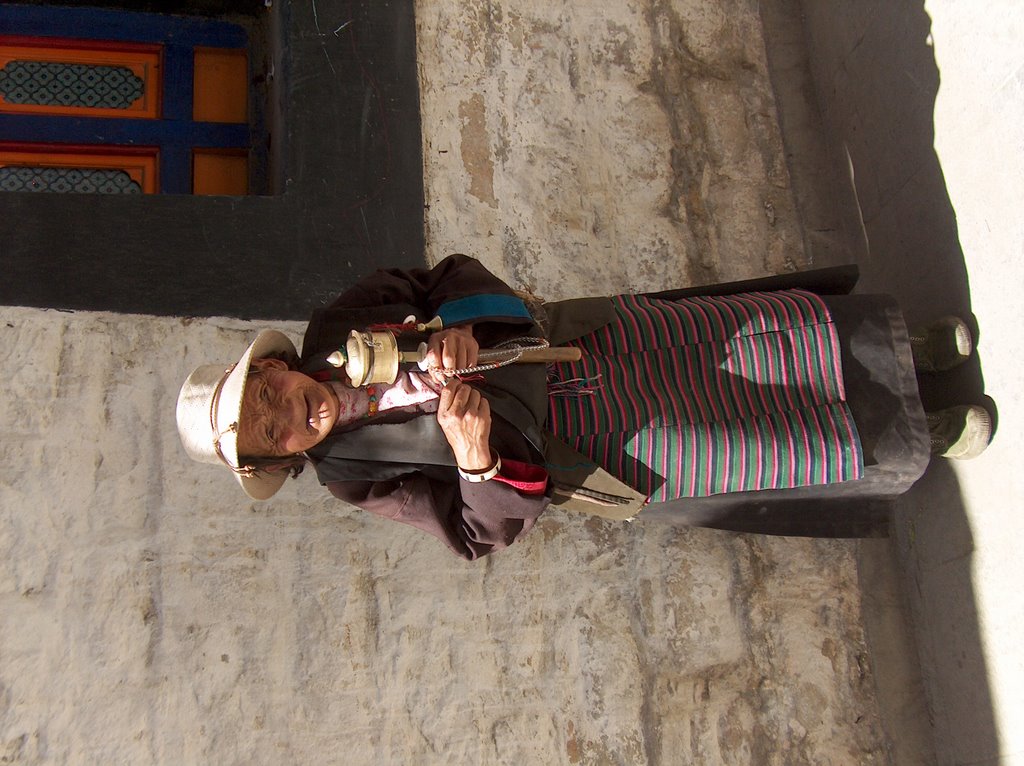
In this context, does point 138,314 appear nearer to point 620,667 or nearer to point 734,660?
point 620,667

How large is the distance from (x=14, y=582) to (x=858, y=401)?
6.87 ft

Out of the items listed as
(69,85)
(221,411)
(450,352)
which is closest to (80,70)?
(69,85)

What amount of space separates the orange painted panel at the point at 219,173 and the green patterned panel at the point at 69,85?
327 mm

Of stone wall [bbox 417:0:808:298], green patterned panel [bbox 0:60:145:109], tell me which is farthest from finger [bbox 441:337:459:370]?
green patterned panel [bbox 0:60:145:109]

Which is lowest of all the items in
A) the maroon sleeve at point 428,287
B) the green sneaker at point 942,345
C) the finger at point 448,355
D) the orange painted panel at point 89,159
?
the finger at point 448,355

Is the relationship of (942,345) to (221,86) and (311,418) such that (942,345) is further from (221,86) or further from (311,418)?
(221,86)

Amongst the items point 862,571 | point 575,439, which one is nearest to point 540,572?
point 575,439

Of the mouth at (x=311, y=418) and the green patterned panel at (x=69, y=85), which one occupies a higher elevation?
the green patterned panel at (x=69, y=85)

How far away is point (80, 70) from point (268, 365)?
73.3 inches

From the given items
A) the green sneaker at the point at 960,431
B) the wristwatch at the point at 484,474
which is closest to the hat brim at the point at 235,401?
the wristwatch at the point at 484,474

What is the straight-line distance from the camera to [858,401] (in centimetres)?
205

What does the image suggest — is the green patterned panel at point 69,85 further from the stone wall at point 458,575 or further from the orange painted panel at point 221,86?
the stone wall at point 458,575

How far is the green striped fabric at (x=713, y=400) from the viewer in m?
1.96

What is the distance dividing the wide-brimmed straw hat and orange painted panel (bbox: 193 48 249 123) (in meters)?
1.53
